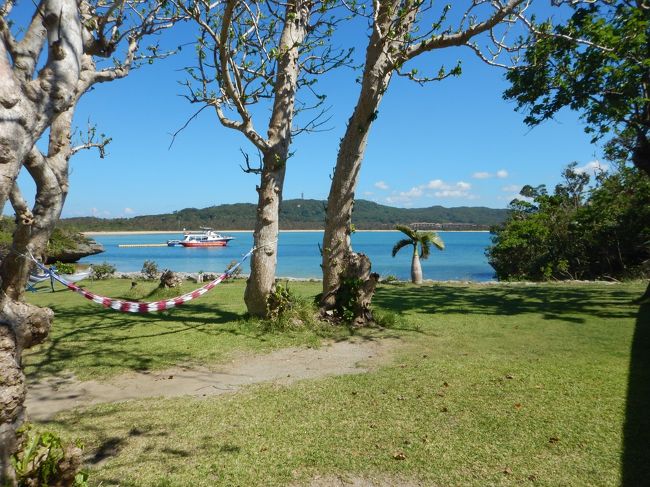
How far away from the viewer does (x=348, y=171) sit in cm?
748

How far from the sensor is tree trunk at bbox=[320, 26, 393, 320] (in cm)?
715

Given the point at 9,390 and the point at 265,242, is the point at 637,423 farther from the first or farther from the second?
the point at 265,242

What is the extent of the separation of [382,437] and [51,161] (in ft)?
19.9

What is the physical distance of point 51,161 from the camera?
259 inches

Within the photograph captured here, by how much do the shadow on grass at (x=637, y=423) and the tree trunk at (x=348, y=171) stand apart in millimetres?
4303

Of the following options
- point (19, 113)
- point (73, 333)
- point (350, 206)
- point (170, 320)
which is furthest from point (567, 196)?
point (19, 113)

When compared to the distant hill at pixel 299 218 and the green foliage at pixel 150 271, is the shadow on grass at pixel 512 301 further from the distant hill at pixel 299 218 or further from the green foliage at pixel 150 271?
the distant hill at pixel 299 218

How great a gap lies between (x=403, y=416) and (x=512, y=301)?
7272 millimetres

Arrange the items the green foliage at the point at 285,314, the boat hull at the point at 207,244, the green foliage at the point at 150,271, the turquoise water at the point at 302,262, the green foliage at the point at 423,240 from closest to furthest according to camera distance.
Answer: the green foliage at the point at 285,314
the green foliage at the point at 423,240
the green foliage at the point at 150,271
the turquoise water at the point at 302,262
the boat hull at the point at 207,244

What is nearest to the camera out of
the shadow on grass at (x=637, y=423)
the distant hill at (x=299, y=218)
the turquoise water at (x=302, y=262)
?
the shadow on grass at (x=637, y=423)

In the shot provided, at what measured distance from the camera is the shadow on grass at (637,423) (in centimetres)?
284

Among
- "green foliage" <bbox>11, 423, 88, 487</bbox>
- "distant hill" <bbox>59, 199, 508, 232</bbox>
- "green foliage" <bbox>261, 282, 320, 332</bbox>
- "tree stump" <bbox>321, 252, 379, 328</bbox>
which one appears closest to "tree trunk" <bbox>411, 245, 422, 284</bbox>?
"tree stump" <bbox>321, 252, 379, 328</bbox>

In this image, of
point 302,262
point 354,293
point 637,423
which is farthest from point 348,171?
point 302,262

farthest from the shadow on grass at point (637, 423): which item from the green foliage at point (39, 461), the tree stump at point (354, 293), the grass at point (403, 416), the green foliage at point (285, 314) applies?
the green foliage at point (285, 314)
